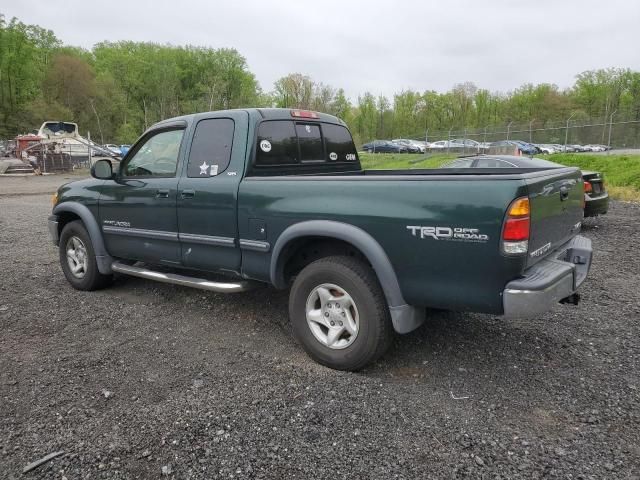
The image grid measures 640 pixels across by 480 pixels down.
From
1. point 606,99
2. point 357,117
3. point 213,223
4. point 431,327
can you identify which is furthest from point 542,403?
point 606,99

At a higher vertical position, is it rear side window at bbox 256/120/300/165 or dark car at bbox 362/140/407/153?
rear side window at bbox 256/120/300/165

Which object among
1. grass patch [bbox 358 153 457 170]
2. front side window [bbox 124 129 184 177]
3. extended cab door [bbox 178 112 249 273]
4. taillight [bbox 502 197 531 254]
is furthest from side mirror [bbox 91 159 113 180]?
grass patch [bbox 358 153 457 170]

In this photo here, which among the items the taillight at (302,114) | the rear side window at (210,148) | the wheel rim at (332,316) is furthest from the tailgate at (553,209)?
the rear side window at (210,148)

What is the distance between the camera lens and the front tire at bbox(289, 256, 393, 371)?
3316mm

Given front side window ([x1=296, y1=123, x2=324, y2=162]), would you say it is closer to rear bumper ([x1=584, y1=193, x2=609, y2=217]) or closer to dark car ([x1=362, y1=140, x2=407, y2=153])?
rear bumper ([x1=584, y1=193, x2=609, y2=217])

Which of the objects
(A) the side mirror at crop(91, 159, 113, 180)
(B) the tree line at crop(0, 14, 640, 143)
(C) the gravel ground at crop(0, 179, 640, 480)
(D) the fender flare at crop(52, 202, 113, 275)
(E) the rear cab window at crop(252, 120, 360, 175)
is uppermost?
(B) the tree line at crop(0, 14, 640, 143)

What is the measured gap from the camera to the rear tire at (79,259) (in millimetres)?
5391

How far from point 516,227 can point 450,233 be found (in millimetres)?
367

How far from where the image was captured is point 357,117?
69.7 metres

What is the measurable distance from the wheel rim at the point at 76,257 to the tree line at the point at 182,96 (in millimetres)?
43718

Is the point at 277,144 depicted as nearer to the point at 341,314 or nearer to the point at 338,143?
the point at 338,143

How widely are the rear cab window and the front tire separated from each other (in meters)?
1.16

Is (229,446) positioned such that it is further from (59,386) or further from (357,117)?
(357,117)

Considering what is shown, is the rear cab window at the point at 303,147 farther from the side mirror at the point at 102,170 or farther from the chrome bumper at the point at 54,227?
the chrome bumper at the point at 54,227
